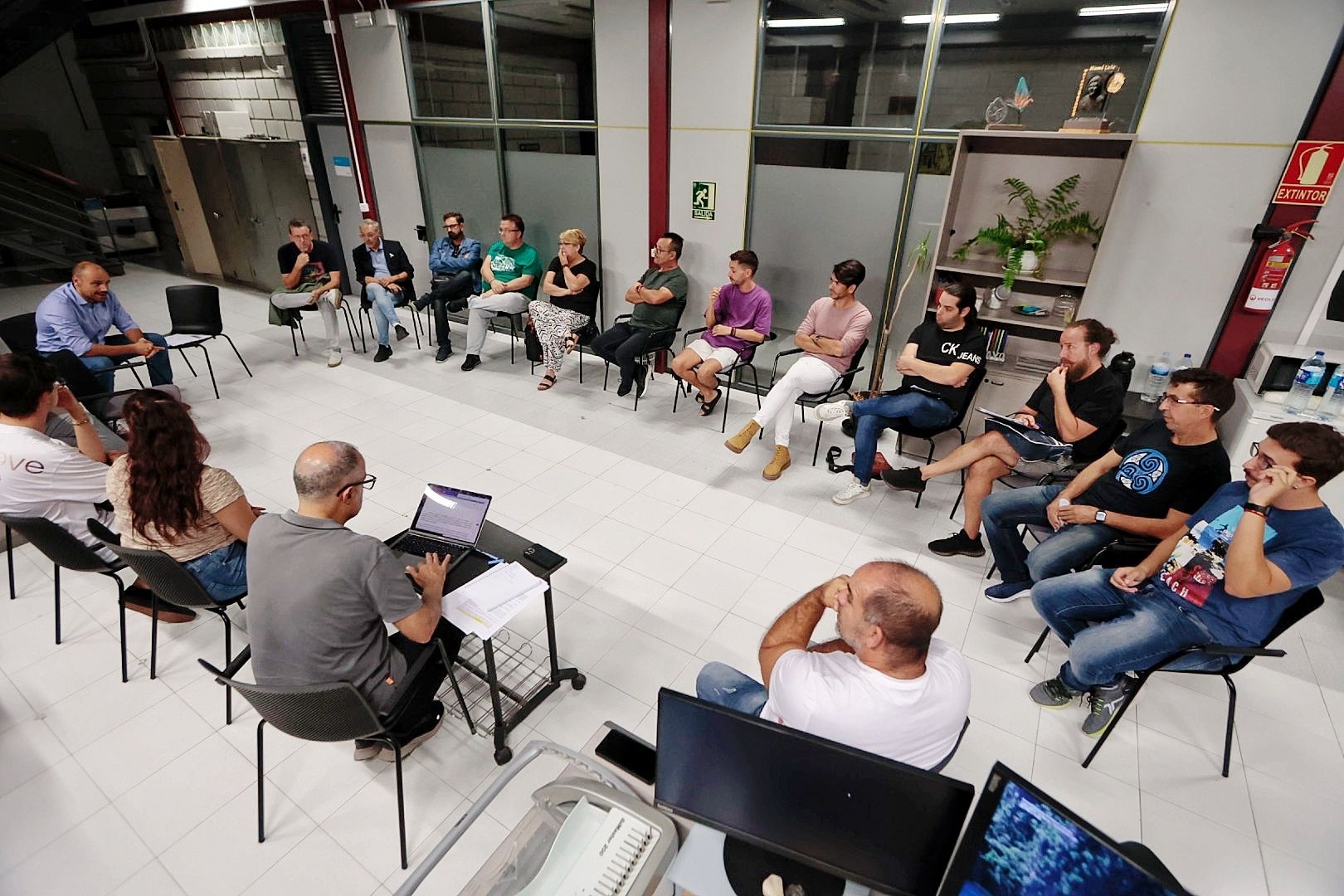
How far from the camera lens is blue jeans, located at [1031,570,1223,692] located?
2184 mm

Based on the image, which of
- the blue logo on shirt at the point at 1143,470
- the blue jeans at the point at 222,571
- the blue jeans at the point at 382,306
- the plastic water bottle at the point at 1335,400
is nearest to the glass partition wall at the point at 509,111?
the blue jeans at the point at 382,306

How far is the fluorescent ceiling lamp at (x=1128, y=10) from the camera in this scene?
3.30m

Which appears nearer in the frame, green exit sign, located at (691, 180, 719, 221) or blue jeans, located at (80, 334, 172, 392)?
blue jeans, located at (80, 334, 172, 392)

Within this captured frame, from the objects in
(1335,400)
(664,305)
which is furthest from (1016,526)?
(664,305)

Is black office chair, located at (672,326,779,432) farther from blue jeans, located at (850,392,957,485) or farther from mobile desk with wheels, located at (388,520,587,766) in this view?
mobile desk with wheels, located at (388,520,587,766)

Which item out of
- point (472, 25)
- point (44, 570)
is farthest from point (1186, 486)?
point (472, 25)

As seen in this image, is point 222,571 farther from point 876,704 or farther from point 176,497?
point 876,704

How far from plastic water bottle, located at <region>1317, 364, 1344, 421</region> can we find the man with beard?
1006 mm

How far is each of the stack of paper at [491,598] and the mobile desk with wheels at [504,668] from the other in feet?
0.18

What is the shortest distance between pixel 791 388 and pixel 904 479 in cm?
88

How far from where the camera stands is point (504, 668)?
262cm

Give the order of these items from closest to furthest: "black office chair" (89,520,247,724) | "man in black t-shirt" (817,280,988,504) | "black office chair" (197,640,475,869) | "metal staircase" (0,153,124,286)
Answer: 1. "black office chair" (197,640,475,869)
2. "black office chair" (89,520,247,724)
3. "man in black t-shirt" (817,280,988,504)
4. "metal staircase" (0,153,124,286)

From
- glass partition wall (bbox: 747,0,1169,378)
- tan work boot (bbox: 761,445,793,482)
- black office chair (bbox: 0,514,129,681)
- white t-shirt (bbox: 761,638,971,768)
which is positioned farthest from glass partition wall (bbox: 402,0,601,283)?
white t-shirt (bbox: 761,638,971,768)

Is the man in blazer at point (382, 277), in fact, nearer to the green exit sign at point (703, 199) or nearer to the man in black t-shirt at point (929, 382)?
the green exit sign at point (703, 199)
